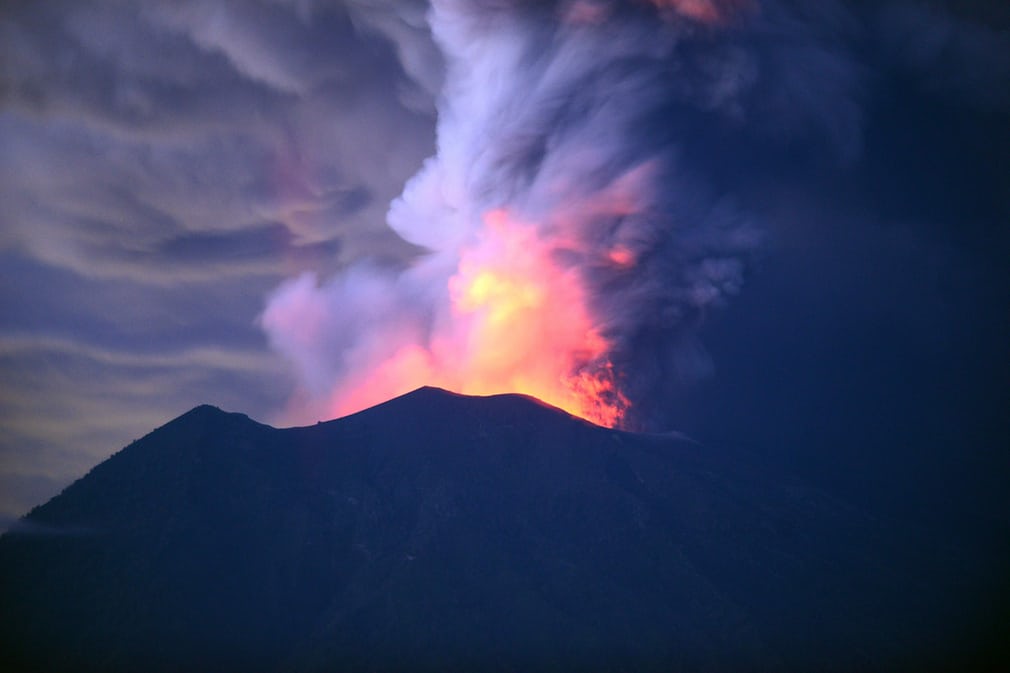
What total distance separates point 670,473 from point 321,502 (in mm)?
39387

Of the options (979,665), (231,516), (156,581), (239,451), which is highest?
(239,451)

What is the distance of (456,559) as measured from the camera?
334 ft

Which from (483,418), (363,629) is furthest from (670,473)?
(363,629)

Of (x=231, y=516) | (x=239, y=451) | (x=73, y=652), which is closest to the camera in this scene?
(x=73, y=652)

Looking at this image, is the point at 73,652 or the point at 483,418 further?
the point at 483,418

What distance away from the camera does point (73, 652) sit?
91.1 metres

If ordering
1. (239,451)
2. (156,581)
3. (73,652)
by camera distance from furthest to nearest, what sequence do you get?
(239,451) < (156,581) < (73,652)

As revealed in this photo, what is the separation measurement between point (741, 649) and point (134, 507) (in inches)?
2467

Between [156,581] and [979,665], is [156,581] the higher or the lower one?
the higher one

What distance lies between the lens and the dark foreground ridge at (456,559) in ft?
301

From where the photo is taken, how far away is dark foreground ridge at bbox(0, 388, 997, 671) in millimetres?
91812

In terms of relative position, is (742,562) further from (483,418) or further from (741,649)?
(483,418)

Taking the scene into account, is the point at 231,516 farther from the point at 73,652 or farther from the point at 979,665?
the point at 979,665

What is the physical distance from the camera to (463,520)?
107438 millimetres
